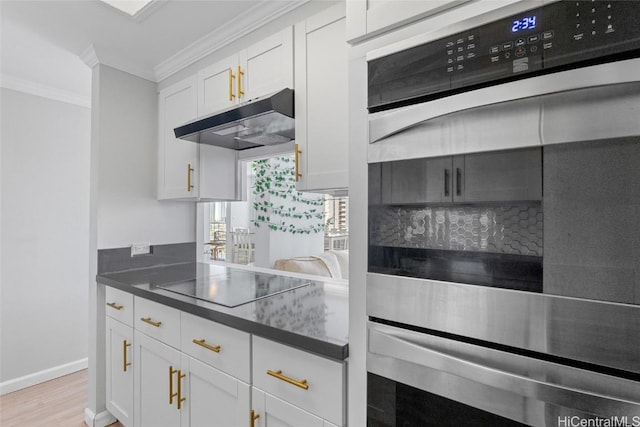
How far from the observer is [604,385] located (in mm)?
616

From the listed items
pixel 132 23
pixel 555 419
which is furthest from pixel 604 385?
pixel 132 23

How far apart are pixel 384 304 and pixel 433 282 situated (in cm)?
15

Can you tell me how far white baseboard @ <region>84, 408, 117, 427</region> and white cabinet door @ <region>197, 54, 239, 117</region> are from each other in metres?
2.01

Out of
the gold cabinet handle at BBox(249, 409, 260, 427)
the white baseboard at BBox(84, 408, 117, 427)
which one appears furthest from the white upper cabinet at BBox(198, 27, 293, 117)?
the white baseboard at BBox(84, 408, 117, 427)

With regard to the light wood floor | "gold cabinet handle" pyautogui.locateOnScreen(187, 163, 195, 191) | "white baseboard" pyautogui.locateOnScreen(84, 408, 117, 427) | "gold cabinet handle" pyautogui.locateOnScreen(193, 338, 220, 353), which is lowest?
the light wood floor

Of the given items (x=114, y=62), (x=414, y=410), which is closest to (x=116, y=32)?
(x=114, y=62)

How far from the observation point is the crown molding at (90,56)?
210 cm

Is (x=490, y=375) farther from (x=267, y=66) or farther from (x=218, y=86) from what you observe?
(x=218, y=86)

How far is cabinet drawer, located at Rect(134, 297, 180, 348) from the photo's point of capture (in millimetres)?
1579

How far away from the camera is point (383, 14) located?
0.89 meters

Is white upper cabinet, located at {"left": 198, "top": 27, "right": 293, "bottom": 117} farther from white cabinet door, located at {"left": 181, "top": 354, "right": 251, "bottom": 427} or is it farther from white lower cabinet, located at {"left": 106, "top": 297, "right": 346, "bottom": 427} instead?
white cabinet door, located at {"left": 181, "top": 354, "right": 251, "bottom": 427}

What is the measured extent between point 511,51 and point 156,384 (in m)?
2.00

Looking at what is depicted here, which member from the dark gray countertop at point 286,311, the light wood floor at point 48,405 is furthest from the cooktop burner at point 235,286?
the light wood floor at point 48,405

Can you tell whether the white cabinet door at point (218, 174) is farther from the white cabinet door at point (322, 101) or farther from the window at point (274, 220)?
the white cabinet door at point (322, 101)
